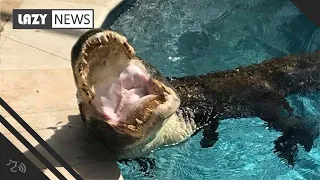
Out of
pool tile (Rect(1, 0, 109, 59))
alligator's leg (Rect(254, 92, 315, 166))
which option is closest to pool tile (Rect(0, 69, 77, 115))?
pool tile (Rect(1, 0, 109, 59))

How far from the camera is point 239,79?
5.16 metres

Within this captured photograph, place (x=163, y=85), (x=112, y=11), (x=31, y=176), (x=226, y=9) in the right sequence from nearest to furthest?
1. (x=31, y=176)
2. (x=163, y=85)
3. (x=112, y=11)
4. (x=226, y=9)

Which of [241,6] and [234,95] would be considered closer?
[234,95]

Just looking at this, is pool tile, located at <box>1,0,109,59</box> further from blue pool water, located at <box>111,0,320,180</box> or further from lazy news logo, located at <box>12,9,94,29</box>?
blue pool water, located at <box>111,0,320,180</box>

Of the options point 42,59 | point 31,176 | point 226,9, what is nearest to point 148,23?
point 226,9

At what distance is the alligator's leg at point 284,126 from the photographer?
5074 mm

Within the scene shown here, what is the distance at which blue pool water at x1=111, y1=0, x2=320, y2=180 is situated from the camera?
4.92 metres

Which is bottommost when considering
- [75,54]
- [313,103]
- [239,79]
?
[313,103]

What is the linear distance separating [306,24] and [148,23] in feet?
5.82

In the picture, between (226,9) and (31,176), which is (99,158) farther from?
(226,9)

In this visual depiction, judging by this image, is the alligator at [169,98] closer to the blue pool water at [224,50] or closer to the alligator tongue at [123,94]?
the alligator tongue at [123,94]

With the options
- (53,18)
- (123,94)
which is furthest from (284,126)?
(53,18)

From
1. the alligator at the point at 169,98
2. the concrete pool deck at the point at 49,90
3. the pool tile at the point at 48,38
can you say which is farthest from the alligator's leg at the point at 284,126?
the pool tile at the point at 48,38

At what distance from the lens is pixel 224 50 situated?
255 inches
